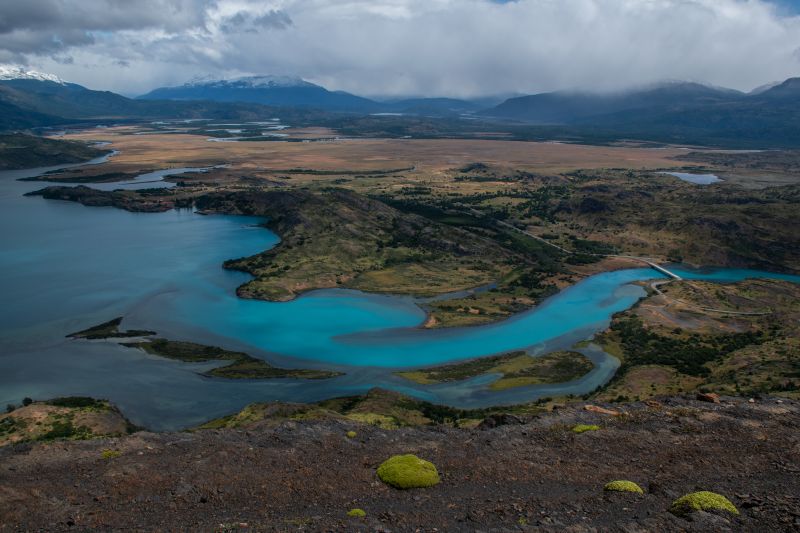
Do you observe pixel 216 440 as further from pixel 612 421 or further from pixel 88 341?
pixel 88 341

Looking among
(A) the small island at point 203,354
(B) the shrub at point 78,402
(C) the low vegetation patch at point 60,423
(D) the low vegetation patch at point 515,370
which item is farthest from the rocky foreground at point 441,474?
(A) the small island at point 203,354

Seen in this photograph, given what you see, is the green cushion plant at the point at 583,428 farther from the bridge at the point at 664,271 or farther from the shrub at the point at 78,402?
the bridge at the point at 664,271

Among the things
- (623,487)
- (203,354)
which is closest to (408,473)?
(623,487)

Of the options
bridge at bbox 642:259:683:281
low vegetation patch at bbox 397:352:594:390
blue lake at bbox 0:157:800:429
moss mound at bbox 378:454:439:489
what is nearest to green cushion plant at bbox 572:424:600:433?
moss mound at bbox 378:454:439:489

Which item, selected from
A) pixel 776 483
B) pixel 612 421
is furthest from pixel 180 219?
pixel 776 483

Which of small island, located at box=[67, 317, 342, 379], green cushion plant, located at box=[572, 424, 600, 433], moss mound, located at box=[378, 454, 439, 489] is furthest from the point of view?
small island, located at box=[67, 317, 342, 379]

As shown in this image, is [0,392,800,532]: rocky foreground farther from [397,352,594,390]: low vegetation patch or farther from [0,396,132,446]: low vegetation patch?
[397,352,594,390]: low vegetation patch
